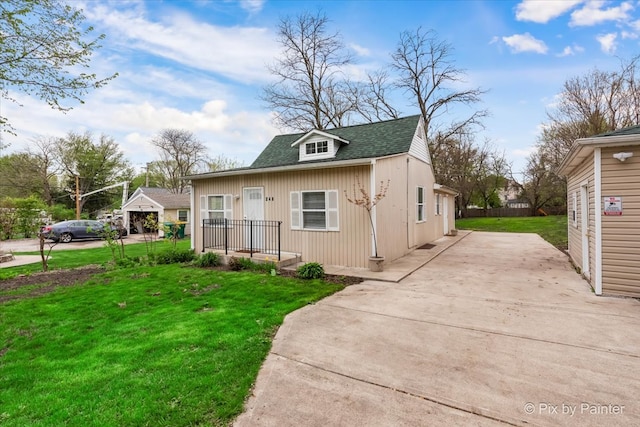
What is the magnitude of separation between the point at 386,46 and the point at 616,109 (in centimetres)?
1378

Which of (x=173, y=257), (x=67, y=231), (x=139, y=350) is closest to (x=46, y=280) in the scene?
(x=173, y=257)

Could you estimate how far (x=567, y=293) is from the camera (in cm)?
545

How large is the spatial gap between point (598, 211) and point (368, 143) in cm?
640

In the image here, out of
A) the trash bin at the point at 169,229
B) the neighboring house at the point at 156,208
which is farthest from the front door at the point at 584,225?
the neighboring house at the point at 156,208

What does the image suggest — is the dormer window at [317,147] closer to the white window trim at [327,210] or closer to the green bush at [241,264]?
the white window trim at [327,210]

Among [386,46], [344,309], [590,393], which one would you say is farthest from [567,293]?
[386,46]

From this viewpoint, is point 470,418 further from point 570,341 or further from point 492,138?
point 492,138

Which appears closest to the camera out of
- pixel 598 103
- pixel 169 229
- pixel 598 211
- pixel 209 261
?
pixel 598 211

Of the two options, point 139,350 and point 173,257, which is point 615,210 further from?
point 173,257

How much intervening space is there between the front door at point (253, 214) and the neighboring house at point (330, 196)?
3 centimetres

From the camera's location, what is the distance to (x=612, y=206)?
5074 mm

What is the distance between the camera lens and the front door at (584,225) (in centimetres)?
614

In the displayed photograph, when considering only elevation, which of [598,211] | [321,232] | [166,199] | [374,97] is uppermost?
[374,97]

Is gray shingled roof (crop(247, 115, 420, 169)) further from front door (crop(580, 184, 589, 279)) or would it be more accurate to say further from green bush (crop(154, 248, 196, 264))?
front door (crop(580, 184, 589, 279))
